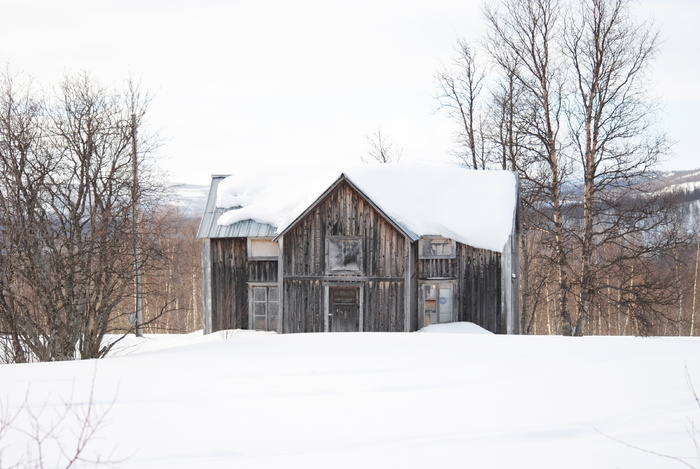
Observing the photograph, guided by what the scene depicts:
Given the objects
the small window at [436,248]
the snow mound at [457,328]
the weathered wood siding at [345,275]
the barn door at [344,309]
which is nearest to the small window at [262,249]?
the weathered wood siding at [345,275]

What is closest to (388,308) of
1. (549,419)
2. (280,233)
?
(280,233)

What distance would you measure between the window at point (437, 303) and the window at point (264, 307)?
5.21 metres

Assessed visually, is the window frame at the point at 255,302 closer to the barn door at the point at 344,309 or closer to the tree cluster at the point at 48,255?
the barn door at the point at 344,309

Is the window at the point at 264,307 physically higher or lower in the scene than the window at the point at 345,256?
lower

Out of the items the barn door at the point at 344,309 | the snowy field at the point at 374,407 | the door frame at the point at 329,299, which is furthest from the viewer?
the barn door at the point at 344,309

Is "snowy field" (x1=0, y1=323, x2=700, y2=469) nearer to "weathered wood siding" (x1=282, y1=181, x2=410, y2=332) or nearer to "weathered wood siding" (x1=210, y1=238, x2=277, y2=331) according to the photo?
"weathered wood siding" (x1=282, y1=181, x2=410, y2=332)

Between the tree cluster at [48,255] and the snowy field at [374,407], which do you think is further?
the tree cluster at [48,255]

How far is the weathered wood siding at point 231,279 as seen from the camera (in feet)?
71.5

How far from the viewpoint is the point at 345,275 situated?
19781 millimetres

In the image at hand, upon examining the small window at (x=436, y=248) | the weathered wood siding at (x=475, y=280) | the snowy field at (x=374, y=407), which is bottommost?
the snowy field at (x=374, y=407)

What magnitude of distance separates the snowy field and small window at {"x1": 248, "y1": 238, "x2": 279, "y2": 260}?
11.4 meters

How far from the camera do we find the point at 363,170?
2084 cm

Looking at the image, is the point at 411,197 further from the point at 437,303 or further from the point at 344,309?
the point at 344,309

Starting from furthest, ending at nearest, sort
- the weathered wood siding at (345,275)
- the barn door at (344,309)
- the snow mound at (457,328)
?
the barn door at (344,309), the weathered wood siding at (345,275), the snow mound at (457,328)
